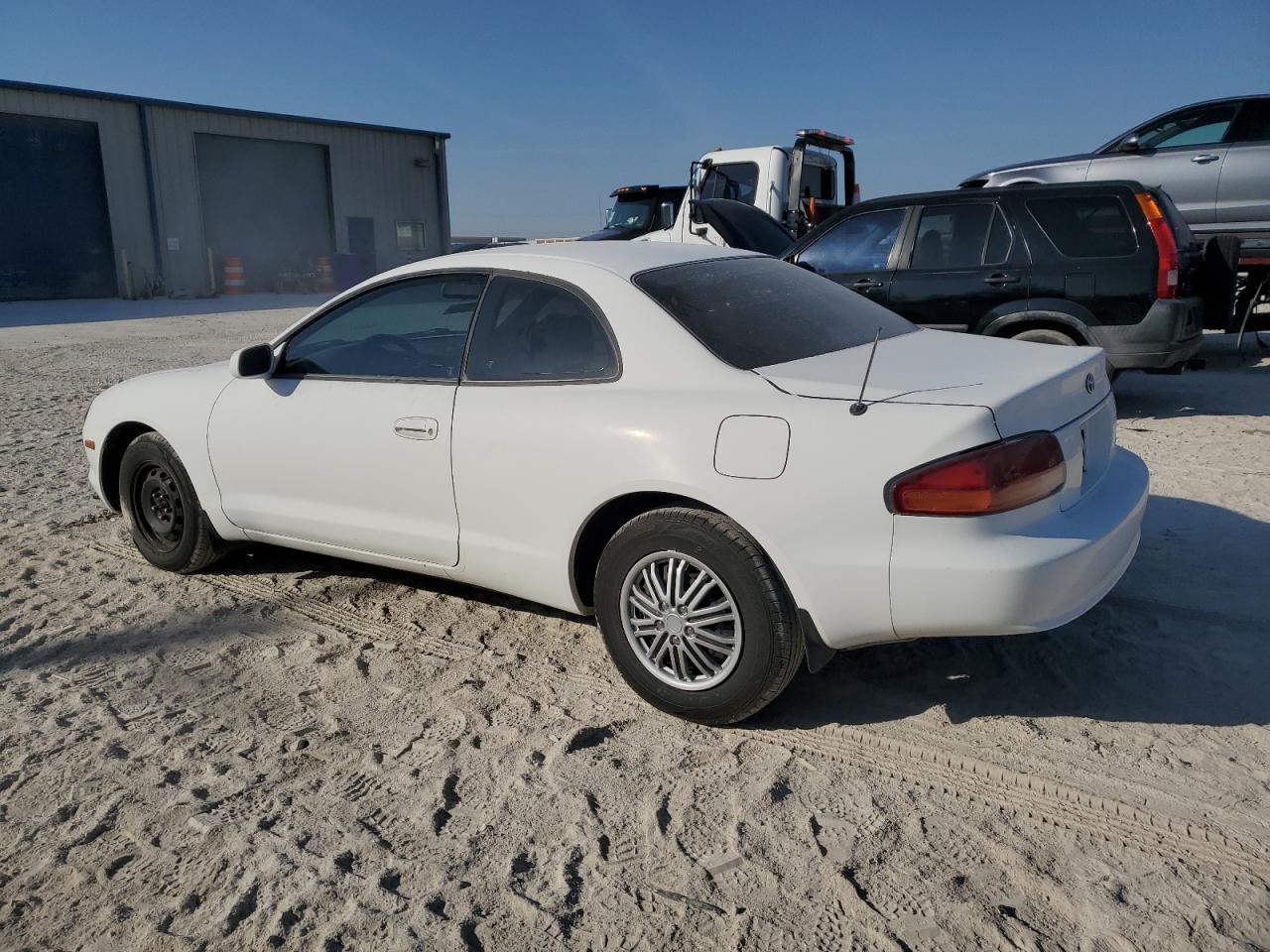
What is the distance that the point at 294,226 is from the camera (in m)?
29.4

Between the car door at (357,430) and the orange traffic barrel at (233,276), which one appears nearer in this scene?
the car door at (357,430)

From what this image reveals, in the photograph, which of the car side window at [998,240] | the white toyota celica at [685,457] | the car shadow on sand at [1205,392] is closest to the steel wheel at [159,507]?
the white toyota celica at [685,457]

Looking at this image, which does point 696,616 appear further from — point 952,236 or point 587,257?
point 952,236

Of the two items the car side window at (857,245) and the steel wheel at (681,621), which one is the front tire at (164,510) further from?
the car side window at (857,245)

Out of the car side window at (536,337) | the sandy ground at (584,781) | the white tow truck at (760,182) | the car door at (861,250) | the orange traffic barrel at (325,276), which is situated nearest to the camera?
the sandy ground at (584,781)

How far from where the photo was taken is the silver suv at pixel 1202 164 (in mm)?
10141

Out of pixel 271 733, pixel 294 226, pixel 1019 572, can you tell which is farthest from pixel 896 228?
pixel 294 226

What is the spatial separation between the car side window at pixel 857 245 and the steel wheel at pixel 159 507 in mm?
5402

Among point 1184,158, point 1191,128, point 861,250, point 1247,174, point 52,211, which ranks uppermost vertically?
point 1191,128

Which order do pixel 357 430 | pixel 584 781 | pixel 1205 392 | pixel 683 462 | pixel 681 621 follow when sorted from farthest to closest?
pixel 1205 392 < pixel 357 430 < pixel 681 621 < pixel 683 462 < pixel 584 781

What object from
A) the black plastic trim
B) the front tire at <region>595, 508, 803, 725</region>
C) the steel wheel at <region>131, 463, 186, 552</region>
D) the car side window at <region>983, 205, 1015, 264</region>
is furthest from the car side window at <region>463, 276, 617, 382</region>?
the car side window at <region>983, 205, 1015, 264</region>

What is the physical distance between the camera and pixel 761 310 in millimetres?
3613

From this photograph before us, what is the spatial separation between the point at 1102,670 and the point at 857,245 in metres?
5.30

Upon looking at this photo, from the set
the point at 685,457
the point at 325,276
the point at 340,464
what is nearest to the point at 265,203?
the point at 325,276
